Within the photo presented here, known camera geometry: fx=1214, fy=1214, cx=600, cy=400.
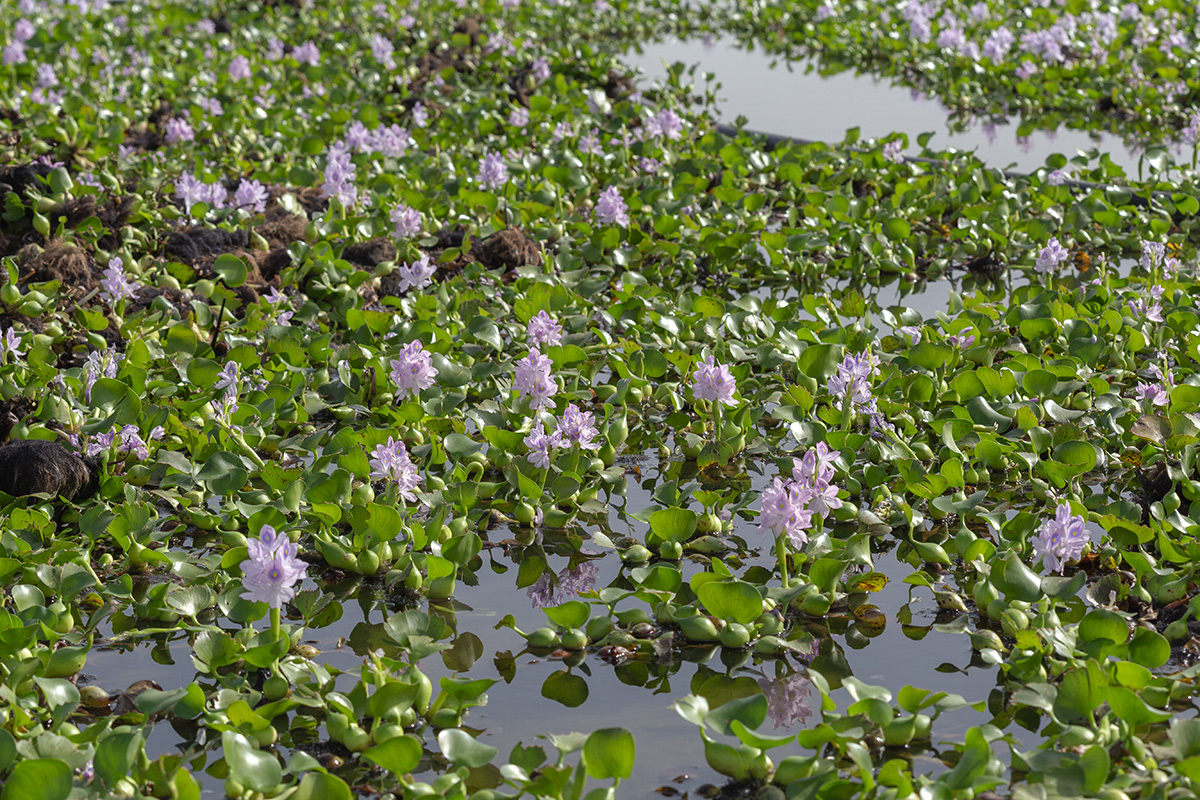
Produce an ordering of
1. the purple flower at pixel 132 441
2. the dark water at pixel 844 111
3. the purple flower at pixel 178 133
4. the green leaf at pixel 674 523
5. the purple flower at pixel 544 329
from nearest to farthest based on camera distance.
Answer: the green leaf at pixel 674 523, the purple flower at pixel 132 441, the purple flower at pixel 544 329, the purple flower at pixel 178 133, the dark water at pixel 844 111

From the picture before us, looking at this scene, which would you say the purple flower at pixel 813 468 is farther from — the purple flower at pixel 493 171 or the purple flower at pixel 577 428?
the purple flower at pixel 493 171

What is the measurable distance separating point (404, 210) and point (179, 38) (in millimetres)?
5050

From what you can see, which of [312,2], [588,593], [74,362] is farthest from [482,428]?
[312,2]

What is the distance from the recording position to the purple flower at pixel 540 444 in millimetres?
2717

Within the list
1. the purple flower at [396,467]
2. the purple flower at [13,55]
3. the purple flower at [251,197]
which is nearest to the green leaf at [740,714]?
the purple flower at [396,467]

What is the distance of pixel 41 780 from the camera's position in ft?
5.53

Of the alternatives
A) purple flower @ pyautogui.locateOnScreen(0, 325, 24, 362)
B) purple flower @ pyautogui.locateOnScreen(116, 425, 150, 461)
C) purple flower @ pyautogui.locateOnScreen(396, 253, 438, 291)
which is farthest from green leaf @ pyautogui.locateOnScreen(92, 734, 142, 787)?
purple flower @ pyautogui.locateOnScreen(396, 253, 438, 291)

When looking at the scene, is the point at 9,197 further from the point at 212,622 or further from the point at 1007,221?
the point at 1007,221

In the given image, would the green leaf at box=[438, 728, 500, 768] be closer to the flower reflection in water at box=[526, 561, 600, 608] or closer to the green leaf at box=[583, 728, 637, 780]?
the green leaf at box=[583, 728, 637, 780]

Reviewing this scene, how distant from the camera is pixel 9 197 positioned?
14.2 feet

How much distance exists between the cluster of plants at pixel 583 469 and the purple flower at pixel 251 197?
0.02 meters

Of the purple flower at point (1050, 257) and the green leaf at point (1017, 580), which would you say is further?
the purple flower at point (1050, 257)

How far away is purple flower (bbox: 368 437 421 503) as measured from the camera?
2.57 m

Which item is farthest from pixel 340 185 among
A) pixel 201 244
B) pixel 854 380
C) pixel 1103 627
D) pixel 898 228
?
pixel 1103 627
